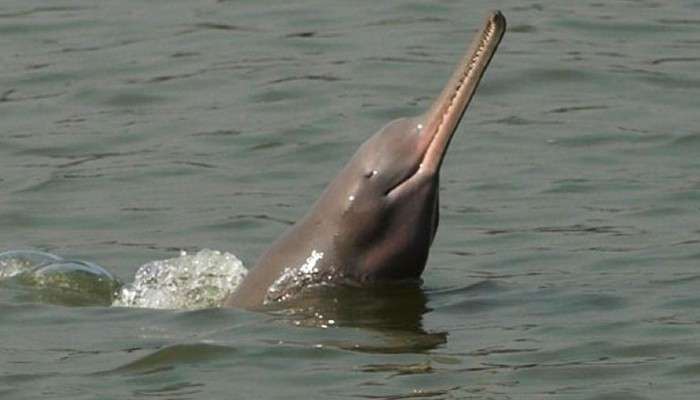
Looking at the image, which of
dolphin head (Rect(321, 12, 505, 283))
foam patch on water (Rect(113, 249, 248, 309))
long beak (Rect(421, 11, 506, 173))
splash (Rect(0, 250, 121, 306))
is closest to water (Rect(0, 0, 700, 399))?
splash (Rect(0, 250, 121, 306))

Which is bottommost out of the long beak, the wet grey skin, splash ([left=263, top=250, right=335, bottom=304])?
splash ([left=263, top=250, right=335, bottom=304])

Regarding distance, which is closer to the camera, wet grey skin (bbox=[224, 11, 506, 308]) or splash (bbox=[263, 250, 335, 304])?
wet grey skin (bbox=[224, 11, 506, 308])

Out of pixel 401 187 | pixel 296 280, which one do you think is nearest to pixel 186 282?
pixel 296 280

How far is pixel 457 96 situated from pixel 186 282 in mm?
1931

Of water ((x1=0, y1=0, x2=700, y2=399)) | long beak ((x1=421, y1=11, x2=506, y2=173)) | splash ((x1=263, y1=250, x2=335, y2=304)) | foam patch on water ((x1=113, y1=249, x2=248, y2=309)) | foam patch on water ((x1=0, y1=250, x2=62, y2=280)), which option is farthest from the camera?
foam patch on water ((x1=0, y1=250, x2=62, y2=280))

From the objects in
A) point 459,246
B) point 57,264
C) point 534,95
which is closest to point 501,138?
point 534,95

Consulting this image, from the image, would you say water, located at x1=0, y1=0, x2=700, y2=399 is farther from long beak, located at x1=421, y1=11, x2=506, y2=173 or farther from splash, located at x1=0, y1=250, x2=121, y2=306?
long beak, located at x1=421, y1=11, x2=506, y2=173

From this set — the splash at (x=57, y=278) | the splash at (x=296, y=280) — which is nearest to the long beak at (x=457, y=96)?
the splash at (x=296, y=280)

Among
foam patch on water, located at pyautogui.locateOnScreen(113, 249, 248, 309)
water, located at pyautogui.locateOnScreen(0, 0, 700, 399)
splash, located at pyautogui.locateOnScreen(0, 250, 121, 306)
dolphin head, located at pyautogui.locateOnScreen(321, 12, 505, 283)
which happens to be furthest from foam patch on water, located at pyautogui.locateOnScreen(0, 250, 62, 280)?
dolphin head, located at pyautogui.locateOnScreen(321, 12, 505, 283)

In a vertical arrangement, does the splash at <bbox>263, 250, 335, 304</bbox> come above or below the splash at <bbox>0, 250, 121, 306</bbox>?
above

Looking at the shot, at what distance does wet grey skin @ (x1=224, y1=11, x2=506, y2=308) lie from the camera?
10031 mm

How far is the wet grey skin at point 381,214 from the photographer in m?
10.0

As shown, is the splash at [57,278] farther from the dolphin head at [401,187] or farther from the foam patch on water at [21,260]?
the dolphin head at [401,187]

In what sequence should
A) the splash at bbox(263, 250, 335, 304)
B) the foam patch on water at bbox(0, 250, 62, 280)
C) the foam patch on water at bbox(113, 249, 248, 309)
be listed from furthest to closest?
the foam patch on water at bbox(0, 250, 62, 280) → the foam patch on water at bbox(113, 249, 248, 309) → the splash at bbox(263, 250, 335, 304)
